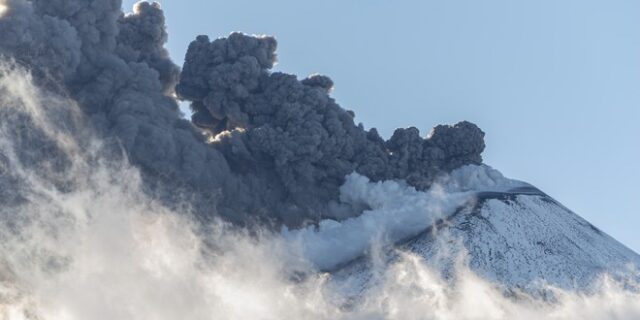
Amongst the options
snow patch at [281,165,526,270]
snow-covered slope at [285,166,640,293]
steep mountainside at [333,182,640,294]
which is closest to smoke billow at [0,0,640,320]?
snow patch at [281,165,526,270]

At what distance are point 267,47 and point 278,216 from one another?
59.4 feet

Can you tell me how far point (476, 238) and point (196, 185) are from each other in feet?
85.1

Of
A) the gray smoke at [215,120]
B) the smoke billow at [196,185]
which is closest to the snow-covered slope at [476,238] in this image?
the smoke billow at [196,185]

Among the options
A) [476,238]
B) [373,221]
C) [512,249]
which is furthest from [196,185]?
[512,249]

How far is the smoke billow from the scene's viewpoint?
9012cm

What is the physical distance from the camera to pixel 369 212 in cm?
10500

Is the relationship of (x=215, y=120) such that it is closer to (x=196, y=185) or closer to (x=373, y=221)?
(x=196, y=185)

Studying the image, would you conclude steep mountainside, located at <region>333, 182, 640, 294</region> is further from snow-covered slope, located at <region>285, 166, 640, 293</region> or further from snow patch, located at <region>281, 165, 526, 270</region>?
snow patch, located at <region>281, 165, 526, 270</region>

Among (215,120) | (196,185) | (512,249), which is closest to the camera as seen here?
(512,249)

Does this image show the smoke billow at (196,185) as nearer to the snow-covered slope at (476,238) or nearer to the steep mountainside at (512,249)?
the snow-covered slope at (476,238)

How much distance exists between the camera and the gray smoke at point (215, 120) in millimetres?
97562

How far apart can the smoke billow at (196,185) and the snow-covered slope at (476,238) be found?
1.12 ft

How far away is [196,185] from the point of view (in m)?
99.2

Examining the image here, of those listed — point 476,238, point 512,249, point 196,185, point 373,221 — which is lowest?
point 512,249
